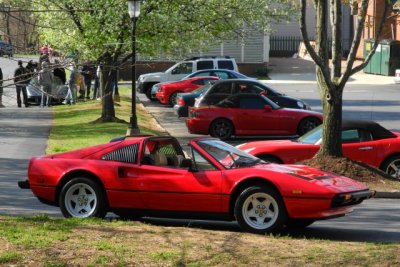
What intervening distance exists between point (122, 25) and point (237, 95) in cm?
405

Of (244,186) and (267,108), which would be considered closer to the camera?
(244,186)

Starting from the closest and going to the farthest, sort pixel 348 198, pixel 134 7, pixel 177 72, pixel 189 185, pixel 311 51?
pixel 348 198
pixel 189 185
pixel 311 51
pixel 134 7
pixel 177 72

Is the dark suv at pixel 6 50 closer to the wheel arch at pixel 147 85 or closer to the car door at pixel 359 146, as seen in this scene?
the car door at pixel 359 146

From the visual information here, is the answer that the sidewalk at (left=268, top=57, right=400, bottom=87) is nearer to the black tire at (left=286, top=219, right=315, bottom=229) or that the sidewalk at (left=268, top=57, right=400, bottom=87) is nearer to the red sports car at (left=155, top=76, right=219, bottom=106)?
the red sports car at (left=155, top=76, right=219, bottom=106)

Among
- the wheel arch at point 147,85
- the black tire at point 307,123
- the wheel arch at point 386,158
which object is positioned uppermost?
the wheel arch at point 386,158

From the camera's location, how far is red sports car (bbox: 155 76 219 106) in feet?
115

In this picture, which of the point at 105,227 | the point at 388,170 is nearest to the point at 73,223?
the point at 105,227

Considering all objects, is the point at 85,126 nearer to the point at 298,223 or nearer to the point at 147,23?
the point at 147,23

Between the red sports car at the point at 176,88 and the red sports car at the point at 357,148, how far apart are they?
16907 millimetres

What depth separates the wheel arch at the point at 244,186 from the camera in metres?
10.8

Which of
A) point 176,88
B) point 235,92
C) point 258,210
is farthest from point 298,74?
point 258,210

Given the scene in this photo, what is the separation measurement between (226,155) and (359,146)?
7122 mm

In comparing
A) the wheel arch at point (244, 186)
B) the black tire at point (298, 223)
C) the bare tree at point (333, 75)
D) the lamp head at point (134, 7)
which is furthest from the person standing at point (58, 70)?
the bare tree at point (333, 75)

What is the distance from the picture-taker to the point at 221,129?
25.4 meters
